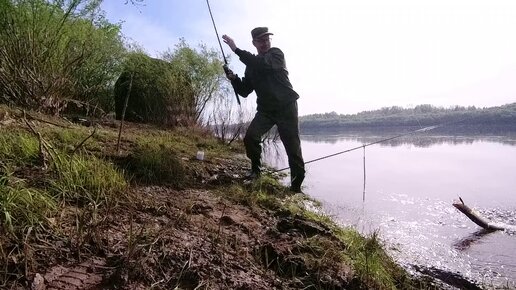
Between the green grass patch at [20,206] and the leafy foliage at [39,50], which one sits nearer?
the green grass patch at [20,206]

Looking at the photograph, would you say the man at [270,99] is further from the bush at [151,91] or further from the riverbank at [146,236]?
the bush at [151,91]

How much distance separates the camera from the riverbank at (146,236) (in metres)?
2.16

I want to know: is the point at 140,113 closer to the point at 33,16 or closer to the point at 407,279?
the point at 33,16

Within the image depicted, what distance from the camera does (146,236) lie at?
2549mm

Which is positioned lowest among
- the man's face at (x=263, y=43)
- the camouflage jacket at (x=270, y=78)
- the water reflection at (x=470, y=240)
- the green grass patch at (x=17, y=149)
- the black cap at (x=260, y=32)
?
the water reflection at (x=470, y=240)

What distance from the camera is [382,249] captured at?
11.9 feet

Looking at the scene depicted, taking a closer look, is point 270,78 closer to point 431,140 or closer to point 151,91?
point 151,91

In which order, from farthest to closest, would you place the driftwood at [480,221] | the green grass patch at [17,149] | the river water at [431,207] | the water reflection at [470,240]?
the driftwood at [480,221]
the water reflection at [470,240]
the river water at [431,207]
the green grass patch at [17,149]

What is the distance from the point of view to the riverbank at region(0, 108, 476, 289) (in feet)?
7.09

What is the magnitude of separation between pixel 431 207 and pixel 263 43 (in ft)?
11.6

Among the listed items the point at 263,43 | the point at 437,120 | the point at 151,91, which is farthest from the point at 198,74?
the point at 437,120

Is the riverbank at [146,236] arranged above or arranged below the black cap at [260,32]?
below

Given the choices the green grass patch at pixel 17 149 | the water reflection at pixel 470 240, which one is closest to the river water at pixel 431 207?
the water reflection at pixel 470 240

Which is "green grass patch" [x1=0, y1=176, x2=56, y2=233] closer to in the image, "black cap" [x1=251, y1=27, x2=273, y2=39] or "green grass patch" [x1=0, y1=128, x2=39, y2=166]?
"green grass patch" [x1=0, y1=128, x2=39, y2=166]
